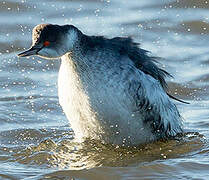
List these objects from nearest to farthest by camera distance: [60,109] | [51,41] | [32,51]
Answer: [32,51], [51,41], [60,109]

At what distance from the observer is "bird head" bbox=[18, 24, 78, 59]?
344 inches

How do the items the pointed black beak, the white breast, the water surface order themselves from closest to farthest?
the pointed black beak
the white breast
the water surface

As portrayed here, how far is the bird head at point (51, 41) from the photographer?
8742 mm

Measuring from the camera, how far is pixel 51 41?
8.81 m

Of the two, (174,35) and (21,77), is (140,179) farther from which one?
(174,35)

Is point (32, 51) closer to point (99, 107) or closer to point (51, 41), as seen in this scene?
point (51, 41)

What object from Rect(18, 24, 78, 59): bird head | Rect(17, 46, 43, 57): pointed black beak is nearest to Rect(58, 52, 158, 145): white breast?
Rect(18, 24, 78, 59): bird head

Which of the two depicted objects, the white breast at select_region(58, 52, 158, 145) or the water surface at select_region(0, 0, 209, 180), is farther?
the water surface at select_region(0, 0, 209, 180)

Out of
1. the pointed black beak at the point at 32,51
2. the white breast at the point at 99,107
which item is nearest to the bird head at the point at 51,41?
the pointed black beak at the point at 32,51

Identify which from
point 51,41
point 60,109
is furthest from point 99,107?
point 60,109

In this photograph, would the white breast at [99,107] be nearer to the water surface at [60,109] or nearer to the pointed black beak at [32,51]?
the water surface at [60,109]

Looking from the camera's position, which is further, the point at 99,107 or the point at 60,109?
the point at 60,109

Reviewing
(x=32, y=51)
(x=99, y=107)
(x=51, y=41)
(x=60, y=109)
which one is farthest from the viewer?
(x=60, y=109)

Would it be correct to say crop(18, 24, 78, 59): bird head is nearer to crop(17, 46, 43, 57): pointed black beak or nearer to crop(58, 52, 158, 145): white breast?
crop(17, 46, 43, 57): pointed black beak
